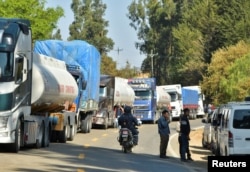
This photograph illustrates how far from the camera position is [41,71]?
25438 millimetres

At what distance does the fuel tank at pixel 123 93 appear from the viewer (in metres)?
50.2

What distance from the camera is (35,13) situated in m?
58.8

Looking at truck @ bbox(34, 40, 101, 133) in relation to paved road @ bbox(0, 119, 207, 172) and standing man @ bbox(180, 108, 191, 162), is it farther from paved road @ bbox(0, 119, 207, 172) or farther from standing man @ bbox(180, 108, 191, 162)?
standing man @ bbox(180, 108, 191, 162)

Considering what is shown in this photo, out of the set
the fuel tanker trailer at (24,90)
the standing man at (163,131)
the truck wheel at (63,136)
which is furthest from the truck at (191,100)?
the standing man at (163,131)

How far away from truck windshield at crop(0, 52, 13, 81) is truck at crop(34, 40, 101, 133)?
42.9 feet

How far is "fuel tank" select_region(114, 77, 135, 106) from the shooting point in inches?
1976

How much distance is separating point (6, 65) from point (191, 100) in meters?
54.9

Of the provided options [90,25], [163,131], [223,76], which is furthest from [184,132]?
[90,25]

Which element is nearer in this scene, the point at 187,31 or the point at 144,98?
the point at 144,98

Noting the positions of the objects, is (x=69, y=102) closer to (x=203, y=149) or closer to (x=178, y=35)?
(x=203, y=149)

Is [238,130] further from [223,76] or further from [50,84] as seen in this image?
[223,76]

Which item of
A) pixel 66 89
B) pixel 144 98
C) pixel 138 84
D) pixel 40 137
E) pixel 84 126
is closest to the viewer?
pixel 40 137

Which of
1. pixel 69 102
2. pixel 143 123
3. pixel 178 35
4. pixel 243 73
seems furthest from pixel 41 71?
pixel 178 35

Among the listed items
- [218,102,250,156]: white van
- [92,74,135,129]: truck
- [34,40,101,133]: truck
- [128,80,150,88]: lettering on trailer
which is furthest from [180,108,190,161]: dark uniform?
[128,80,150,88]: lettering on trailer
